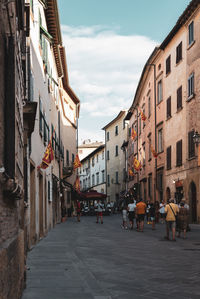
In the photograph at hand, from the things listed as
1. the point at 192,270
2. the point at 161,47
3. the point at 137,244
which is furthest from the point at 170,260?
the point at 161,47

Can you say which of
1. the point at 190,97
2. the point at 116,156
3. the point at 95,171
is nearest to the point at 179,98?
the point at 190,97

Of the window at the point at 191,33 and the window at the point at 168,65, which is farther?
the window at the point at 168,65

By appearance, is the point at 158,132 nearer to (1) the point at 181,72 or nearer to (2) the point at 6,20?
(1) the point at 181,72

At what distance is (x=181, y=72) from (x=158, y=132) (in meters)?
7.52

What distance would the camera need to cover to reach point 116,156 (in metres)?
69.1

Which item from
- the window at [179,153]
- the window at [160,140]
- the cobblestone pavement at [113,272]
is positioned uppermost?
the window at [160,140]

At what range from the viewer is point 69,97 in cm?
5050

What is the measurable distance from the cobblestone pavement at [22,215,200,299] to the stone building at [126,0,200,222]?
1337 cm

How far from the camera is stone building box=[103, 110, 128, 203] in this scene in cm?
6488

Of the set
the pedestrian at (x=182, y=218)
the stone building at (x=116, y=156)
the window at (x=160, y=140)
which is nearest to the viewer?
the pedestrian at (x=182, y=218)

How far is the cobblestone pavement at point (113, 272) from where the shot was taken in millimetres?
7395

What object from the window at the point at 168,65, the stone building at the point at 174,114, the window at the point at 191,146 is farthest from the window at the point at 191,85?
the window at the point at 168,65

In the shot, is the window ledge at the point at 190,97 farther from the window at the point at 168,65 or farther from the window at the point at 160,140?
the window at the point at 160,140

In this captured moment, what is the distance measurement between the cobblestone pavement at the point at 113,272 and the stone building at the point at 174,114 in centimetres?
1337
